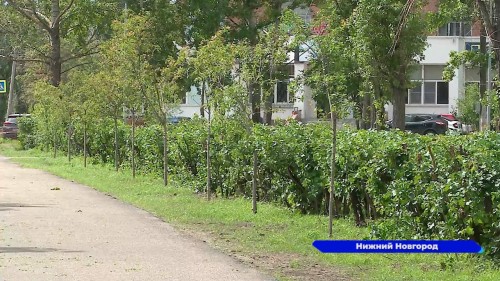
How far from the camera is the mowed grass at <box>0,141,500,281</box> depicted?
9.99 meters

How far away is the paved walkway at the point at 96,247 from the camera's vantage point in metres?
10.1

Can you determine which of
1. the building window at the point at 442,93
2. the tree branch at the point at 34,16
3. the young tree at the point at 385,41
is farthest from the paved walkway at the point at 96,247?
the building window at the point at 442,93

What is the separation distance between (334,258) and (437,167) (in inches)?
62.5

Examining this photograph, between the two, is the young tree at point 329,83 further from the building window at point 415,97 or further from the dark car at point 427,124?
the building window at point 415,97

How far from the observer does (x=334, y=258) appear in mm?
10922

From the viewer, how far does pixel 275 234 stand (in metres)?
13.3

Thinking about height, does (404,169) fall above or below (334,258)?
above

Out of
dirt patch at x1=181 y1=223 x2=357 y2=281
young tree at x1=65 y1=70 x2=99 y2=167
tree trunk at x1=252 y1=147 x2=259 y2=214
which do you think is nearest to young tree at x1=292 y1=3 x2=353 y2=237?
dirt patch at x1=181 y1=223 x2=357 y2=281

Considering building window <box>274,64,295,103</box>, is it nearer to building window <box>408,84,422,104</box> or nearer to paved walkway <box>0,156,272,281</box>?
paved walkway <box>0,156,272,281</box>

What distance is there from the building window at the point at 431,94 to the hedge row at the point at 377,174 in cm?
4469

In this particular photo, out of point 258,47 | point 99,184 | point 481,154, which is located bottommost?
point 99,184

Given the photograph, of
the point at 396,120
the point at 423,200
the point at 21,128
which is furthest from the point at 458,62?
the point at 21,128

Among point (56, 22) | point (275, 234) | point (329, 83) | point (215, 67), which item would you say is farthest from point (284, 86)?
point (56, 22)

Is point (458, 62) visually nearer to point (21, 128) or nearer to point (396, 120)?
point (396, 120)
